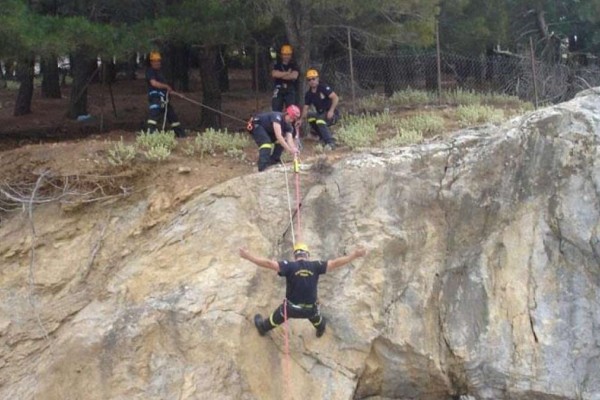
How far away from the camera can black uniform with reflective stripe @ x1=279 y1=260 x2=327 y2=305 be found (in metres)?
10.1

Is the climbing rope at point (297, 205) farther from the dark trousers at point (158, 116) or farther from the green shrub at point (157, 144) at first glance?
the dark trousers at point (158, 116)

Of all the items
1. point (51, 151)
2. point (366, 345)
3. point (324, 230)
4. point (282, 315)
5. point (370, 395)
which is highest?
point (51, 151)

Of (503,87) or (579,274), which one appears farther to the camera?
(503,87)

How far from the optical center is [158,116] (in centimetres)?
1482

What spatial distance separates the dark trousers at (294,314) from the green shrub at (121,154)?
3.27 m

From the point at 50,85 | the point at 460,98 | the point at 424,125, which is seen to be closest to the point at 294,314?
the point at 424,125

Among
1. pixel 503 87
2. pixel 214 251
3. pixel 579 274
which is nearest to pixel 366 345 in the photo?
pixel 214 251

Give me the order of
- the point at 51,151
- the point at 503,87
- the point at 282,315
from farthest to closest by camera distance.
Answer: the point at 503,87, the point at 51,151, the point at 282,315

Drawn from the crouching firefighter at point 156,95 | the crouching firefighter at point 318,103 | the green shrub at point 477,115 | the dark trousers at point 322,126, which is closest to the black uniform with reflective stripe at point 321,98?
the crouching firefighter at point 318,103

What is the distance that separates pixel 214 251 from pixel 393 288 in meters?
2.44

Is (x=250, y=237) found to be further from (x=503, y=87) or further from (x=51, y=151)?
(x=503, y=87)

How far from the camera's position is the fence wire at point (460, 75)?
18.6 metres

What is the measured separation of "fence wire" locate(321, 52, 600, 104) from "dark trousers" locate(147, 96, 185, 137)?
15.5 feet

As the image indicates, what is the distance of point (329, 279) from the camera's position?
11.3 metres
